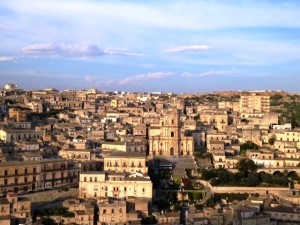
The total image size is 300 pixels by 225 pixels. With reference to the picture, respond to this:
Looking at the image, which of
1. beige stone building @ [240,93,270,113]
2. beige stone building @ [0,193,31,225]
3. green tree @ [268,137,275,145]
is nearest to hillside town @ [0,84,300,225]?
beige stone building @ [0,193,31,225]

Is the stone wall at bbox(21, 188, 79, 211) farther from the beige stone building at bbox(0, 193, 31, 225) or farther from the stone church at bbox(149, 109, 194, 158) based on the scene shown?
the stone church at bbox(149, 109, 194, 158)

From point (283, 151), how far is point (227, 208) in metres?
15.1

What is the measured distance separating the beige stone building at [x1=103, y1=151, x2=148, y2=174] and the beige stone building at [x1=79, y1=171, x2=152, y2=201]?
3.60m

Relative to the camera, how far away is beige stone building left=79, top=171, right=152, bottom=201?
35.3 metres

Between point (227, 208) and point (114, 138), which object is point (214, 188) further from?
point (114, 138)

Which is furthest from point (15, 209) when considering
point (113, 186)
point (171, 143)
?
point (171, 143)

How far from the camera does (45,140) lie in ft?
158

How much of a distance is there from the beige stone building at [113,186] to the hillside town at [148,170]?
6cm

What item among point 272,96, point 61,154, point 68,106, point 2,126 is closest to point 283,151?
point 61,154

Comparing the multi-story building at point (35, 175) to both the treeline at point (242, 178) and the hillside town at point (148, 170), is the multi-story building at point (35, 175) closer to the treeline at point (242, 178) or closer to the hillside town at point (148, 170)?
the hillside town at point (148, 170)

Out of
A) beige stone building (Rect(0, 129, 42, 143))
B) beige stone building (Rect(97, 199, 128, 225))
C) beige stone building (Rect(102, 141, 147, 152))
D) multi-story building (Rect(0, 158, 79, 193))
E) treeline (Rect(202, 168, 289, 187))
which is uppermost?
beige stone building (Rect(0, 129, 42, 143))

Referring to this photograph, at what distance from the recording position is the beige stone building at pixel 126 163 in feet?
131

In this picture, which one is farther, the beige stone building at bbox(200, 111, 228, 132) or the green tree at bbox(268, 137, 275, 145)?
the beige stone building at bbox(200, 111, 228, 132)

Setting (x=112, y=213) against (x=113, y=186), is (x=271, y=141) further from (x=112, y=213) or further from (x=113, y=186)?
(x=112, y=213)
